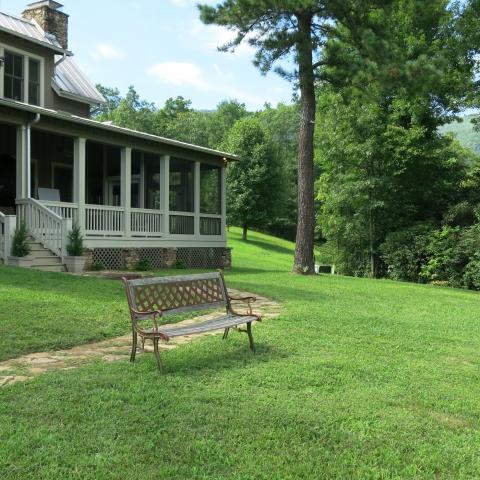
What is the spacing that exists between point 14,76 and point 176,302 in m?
12.7

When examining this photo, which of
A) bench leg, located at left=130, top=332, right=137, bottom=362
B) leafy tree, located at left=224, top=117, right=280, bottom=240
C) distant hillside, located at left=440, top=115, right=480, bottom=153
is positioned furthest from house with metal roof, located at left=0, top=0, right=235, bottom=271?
leafy tree, located at left=224, top=117, right=280, bottom=240

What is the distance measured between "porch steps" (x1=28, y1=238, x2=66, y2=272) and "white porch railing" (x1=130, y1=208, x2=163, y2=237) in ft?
10.5

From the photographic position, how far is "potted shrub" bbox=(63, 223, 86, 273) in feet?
40.7

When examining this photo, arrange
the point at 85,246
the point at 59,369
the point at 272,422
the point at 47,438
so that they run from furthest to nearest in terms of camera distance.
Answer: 1. the point at 85,246
2. the point at 59,369
3. the point at 272,422
4. the point at 47,438

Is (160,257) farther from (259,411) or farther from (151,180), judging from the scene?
(259,411)

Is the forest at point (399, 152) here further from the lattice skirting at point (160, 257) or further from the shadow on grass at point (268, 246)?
the shadow on grass at point (268, 246)

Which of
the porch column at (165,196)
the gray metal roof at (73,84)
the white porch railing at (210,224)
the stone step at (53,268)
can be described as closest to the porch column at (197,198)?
the white porch railing at (210,224)

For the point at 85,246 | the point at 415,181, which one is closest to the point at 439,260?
the point at 415,181

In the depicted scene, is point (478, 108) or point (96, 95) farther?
point (478, 108)

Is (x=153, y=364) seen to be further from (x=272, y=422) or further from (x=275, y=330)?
(x=275, y=330)

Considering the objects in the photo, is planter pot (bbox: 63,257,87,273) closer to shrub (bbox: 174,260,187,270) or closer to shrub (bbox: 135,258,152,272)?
shrub (bbox: 135,258,152,272)

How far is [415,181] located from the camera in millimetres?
21750

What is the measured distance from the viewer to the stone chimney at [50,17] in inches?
767

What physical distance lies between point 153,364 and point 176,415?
1.36 m
